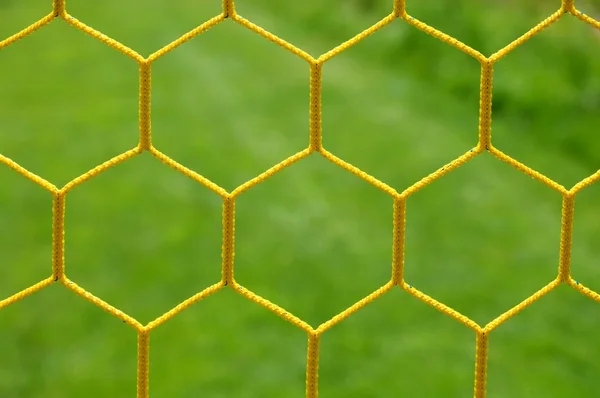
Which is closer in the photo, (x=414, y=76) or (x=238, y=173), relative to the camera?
(x=238, y=173)

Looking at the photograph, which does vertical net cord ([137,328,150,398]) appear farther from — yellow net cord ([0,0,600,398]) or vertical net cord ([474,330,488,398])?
vertical net cord ([474,330,488,398])

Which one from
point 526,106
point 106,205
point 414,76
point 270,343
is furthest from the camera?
point 414,76

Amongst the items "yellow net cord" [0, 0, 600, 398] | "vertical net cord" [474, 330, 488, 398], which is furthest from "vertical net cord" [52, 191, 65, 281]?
"vertical net cord" [474, 330, 488, 398]

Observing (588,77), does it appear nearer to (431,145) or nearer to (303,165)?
(431,145)

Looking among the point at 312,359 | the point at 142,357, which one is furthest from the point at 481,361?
the point at 142,357

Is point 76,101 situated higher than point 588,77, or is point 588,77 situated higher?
point 588,77

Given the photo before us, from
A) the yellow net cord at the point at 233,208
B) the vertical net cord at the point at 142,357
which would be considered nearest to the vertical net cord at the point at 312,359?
the yellow net cord at the point at 233,208

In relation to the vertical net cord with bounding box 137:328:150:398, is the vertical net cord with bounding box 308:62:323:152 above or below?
above

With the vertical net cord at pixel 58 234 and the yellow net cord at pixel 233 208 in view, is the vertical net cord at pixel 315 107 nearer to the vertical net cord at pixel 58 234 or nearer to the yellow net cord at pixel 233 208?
the yellow net cord at pixel 233 208

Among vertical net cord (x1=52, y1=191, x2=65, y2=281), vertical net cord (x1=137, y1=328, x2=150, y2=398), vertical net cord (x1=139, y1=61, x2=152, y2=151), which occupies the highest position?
vertical net cord (x1=139, y1=61, x2=152, y2=151)

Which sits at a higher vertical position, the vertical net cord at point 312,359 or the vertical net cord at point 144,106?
the vertical net cord at point 144,106

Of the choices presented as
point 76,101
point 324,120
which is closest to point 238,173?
point 324,120
